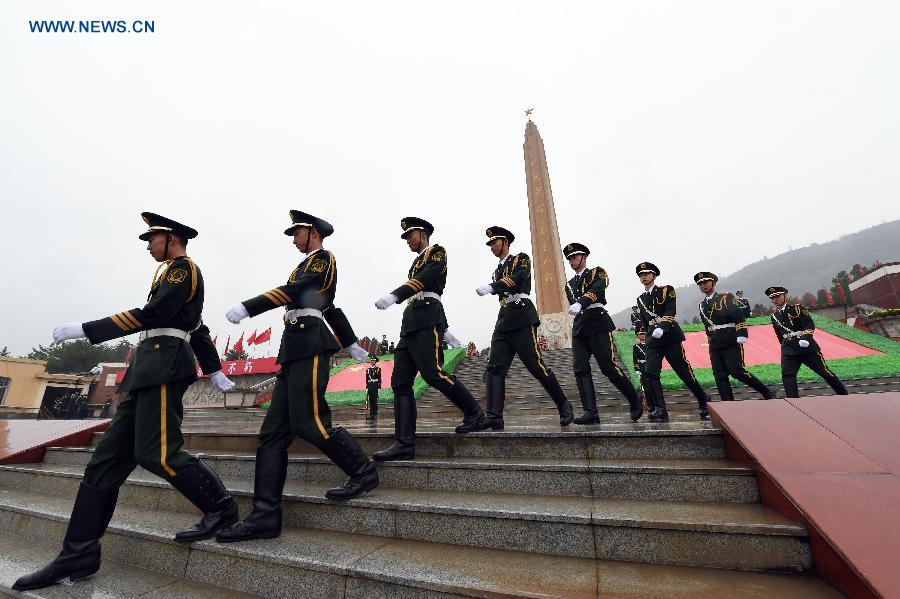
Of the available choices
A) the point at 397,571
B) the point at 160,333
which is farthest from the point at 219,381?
Answer: the point at 397,571

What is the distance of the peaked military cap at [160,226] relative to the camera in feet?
10.7

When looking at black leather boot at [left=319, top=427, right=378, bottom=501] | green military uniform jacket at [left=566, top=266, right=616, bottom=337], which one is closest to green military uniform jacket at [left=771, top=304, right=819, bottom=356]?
green military uniform jacket at [left=566, top=266, right=616, bottom=337]

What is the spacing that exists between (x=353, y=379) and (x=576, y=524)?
17776 mm

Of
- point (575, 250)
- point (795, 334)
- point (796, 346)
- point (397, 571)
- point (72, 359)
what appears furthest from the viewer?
point (72, 359)

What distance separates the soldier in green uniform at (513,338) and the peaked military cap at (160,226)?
276cm

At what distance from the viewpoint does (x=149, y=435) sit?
2.77 meters

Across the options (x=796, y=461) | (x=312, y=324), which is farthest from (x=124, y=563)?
(x=796, y=461)

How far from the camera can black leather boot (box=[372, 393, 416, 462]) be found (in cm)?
357

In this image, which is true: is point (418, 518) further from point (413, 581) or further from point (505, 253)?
point (505, 253)

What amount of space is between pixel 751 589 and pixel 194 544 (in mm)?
3201

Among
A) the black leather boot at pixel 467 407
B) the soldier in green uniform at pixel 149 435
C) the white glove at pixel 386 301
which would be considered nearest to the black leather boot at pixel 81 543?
the soldier in green uniform at pixel 149 435

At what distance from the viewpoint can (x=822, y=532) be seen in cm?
190

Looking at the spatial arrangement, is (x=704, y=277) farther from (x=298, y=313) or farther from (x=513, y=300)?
(x=298, y=313)

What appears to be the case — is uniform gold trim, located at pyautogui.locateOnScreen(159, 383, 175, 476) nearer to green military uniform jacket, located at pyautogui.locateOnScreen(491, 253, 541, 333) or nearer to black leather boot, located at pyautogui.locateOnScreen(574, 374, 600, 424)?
green military uniform jacket, located at pyautogui.locateOnScreen(491, 253, 541, 333)
